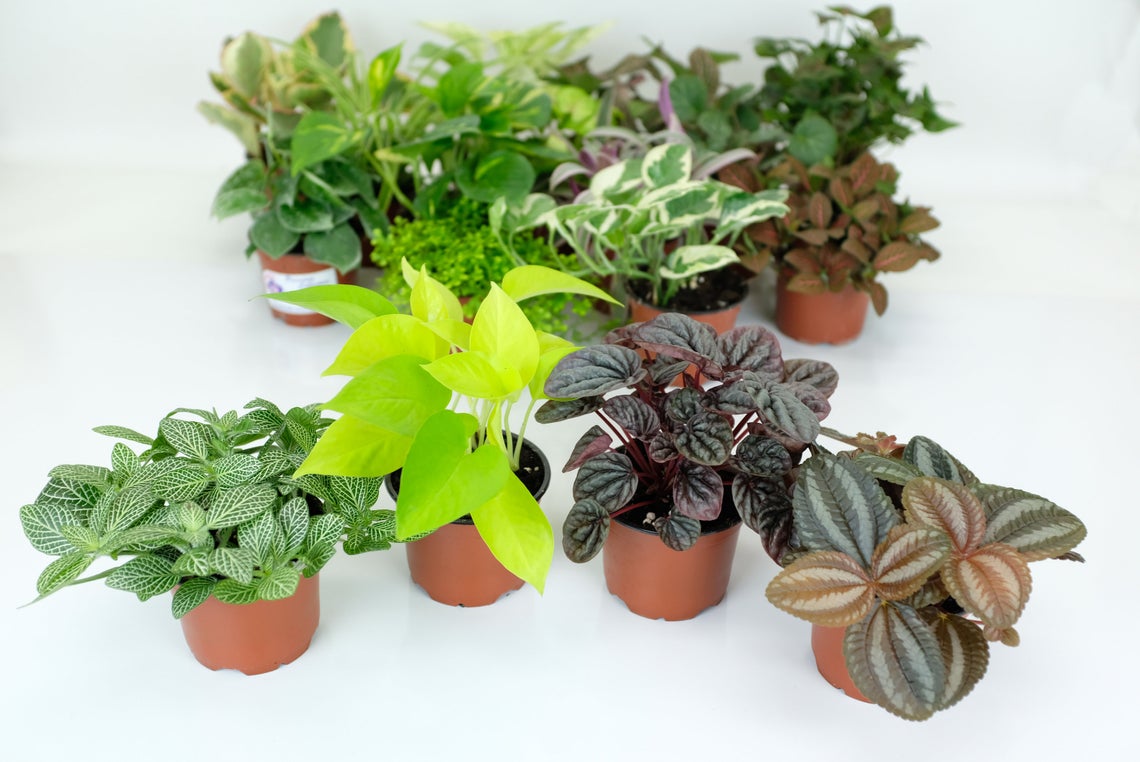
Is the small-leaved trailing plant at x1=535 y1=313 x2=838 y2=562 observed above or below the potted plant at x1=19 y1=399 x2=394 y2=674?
above

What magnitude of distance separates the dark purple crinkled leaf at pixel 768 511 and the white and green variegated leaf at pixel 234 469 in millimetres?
648

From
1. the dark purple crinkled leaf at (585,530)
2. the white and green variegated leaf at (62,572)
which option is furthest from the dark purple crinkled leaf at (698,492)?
the white and green variegated leaf at (62,572)

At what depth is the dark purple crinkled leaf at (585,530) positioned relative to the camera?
1387mm

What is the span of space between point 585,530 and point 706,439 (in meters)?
0.21

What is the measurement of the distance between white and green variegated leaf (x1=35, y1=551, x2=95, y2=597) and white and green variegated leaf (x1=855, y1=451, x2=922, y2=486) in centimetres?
98

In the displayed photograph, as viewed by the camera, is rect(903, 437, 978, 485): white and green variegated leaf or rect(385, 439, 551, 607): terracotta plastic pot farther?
rect(385, 439, 551, 607): terracotta plastic pot

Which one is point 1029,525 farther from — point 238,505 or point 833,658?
point 238,505

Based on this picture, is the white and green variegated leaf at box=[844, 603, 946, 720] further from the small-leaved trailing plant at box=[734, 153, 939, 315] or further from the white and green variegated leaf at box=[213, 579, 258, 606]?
the small-leaved trailing plant at box=[734, 153, 939, 315]

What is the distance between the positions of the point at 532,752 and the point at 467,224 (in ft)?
3.78

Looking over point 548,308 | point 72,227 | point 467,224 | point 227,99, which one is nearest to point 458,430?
point 548,308

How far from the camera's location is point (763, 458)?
1.38 m

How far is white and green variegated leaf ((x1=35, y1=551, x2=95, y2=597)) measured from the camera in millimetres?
1242

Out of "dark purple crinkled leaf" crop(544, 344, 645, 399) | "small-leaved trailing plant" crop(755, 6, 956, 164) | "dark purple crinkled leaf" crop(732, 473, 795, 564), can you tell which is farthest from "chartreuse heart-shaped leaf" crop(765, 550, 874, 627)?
"small-leaved trailing plant" crop(755, 6, 956, 164)

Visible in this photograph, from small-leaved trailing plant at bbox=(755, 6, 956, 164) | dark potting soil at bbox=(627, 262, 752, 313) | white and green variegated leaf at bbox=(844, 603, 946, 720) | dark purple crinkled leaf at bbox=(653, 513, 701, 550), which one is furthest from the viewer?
small-leaved trailing plant at bbox=(755, 6, 956, 164)
